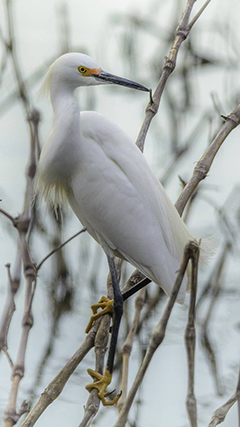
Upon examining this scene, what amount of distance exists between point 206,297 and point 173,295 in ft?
5.09

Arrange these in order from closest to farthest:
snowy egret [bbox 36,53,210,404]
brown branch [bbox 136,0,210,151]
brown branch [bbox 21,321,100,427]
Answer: brown branch [bbox 21,321,100,427] < snowy egret [bbox 36,53,210,404] < brown branch [bbox 136,0,210,151]

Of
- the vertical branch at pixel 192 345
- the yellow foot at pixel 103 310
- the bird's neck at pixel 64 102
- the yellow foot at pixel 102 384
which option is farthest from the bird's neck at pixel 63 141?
the vertical branch at pixel 192 345

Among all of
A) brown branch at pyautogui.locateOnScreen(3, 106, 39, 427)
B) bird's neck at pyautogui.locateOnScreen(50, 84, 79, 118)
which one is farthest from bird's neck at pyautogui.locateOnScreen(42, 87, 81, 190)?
brown branch at pyautogui.locateOnScreen(3, 106, 39, 427)

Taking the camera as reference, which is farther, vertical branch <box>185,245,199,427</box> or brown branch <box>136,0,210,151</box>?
brown branch <box>136,0,210,151</box>

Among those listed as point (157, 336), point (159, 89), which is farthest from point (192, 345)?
point (159, 89)

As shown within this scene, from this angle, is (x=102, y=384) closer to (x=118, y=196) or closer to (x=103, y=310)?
(x=103, y=310)

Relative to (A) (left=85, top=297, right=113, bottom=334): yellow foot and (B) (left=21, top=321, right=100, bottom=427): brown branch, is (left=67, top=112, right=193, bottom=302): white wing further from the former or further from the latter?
(B) (left=21, top=321, right=100, bottom=427): brown branch

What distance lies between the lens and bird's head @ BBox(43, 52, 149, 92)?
1.10 metres

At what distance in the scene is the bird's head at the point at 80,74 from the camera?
→ 3.60 feet

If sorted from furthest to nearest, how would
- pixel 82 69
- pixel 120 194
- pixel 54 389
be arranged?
pixel 120 194 → pixel 82 69 → pixel 54 389

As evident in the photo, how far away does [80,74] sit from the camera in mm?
1113

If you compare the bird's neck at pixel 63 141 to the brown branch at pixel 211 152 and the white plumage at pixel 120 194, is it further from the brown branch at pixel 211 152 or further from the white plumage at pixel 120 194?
the brown branch at pixel 211 152

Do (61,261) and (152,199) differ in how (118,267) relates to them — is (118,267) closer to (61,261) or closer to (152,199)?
(152,199)

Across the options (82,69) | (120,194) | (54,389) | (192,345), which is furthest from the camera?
(120,194)
